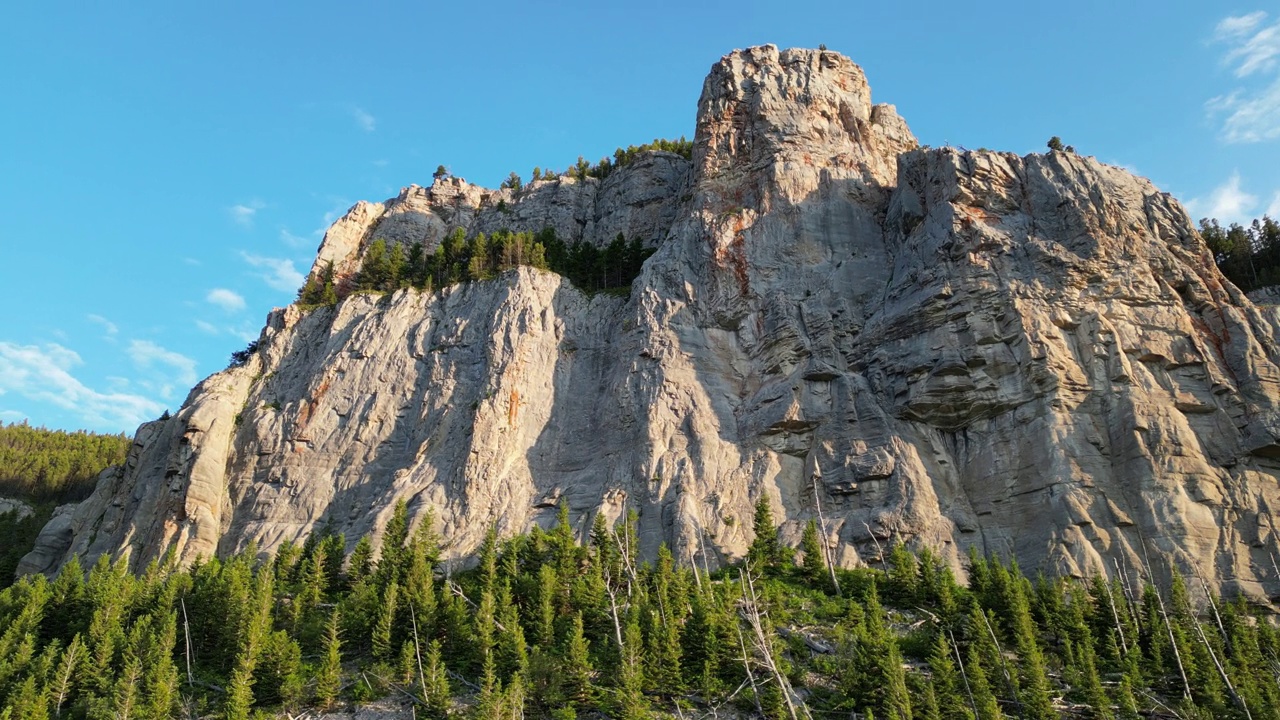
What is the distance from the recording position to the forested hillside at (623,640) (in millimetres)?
34094

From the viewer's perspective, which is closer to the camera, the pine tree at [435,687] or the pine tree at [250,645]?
the pine tree at [250,645]

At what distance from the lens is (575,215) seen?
80562 mm

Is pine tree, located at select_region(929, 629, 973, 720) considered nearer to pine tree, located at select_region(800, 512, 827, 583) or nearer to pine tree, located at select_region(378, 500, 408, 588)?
pine tree, located at select_region(800, 512, 827, 583)

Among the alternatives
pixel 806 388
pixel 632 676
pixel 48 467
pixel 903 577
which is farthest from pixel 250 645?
pixel 48 467

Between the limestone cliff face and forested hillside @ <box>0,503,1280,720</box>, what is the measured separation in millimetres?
4219

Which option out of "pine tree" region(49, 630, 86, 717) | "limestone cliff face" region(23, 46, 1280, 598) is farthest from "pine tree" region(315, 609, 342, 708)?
"limestone cliff face" region(23, 46, 1280, 598)

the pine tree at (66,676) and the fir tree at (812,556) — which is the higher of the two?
the fir tree at (812,556)

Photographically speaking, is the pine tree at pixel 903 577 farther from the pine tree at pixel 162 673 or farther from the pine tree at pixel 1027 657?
the pine tree at pixel 162 673


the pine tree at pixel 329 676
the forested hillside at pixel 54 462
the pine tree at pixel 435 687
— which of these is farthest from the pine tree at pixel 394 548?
the forested hillside at pixel 54 462

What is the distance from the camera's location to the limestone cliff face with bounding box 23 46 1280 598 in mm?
45469

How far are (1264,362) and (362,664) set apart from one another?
44.3m

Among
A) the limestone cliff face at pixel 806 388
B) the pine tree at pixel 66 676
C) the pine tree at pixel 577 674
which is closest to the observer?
the pine tree at pixel 577 674

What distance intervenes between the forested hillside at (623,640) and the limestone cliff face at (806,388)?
4.22m

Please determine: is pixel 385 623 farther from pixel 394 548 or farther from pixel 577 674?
pixel 577 674
